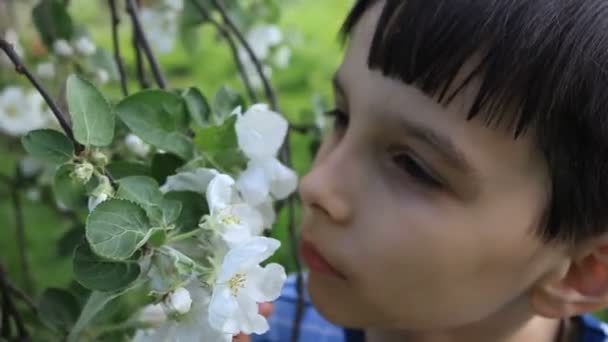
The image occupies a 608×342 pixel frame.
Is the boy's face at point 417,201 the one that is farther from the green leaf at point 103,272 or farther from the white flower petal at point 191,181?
the green leaf at point 103,272

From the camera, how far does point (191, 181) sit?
71 centimetres

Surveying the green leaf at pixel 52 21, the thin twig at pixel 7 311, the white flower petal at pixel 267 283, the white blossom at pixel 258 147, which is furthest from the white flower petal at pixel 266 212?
the green leaf at pixel 52 21

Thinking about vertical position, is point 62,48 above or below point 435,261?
above

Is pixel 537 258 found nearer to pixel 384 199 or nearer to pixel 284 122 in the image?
pixel 384 199

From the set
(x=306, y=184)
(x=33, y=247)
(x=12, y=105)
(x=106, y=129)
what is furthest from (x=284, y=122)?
(x=33, y=247)

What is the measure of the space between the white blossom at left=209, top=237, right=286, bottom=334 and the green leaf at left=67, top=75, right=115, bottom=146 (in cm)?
13

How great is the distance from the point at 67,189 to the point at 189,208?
137mm

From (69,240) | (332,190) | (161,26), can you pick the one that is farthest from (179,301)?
(161,26)

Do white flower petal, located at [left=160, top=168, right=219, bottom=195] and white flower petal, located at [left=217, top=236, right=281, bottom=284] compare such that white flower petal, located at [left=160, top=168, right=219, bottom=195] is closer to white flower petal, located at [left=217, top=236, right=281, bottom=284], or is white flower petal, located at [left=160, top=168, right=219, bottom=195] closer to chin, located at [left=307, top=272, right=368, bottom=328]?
white flower petal, located at [left=217, top=236, right=281, bottom=284]

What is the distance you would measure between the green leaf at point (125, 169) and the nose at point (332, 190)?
162 millimetres

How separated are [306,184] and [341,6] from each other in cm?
216

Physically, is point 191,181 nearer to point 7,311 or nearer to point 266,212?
point 266,212

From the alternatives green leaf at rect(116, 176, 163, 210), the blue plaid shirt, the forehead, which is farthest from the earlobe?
green leaf at rect(116, 176, 163, 210)

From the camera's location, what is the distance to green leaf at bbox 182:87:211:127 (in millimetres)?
762
